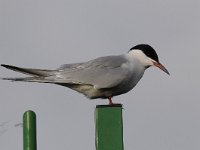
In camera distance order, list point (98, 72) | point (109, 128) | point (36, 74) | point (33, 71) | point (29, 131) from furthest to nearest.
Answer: point (98, 72), point (36, 74), point (33, 71), point (109, 128), point (29, 131)

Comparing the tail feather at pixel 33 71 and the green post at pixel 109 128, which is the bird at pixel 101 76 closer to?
the tail feather at pixel 33 71

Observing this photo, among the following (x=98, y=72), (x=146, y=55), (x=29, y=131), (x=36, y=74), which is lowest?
(x=29, y=131)

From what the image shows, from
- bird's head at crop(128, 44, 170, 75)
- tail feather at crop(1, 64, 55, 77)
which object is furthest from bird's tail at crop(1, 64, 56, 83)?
bird's head at crop(128, 44, 170, 75)

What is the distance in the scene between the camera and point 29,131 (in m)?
4.34

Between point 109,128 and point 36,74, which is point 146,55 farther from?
point 109,128

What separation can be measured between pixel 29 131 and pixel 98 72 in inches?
115

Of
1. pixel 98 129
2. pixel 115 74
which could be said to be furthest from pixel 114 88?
pixel 98 129

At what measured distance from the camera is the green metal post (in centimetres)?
431

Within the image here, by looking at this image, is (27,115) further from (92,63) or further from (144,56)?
(144,56)

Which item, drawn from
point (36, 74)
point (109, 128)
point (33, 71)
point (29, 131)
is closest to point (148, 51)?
point (36, 74)

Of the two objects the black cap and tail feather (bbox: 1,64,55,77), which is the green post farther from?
the black cap

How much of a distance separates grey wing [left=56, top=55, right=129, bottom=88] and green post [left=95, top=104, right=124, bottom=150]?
2.43 meters

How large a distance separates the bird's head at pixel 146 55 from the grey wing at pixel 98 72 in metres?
0.36

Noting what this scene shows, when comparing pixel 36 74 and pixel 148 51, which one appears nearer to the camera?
pixel 36 74
